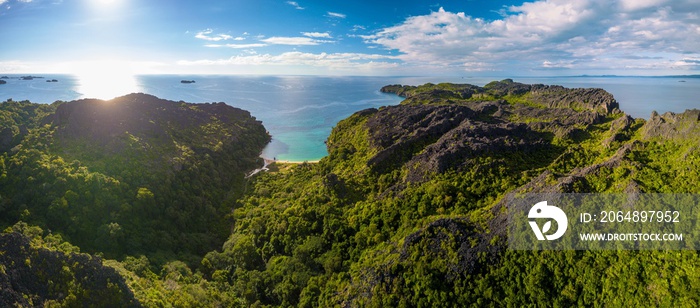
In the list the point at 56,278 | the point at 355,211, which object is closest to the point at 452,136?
the point at 355,211

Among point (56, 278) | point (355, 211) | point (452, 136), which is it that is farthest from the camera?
point (452, 136)

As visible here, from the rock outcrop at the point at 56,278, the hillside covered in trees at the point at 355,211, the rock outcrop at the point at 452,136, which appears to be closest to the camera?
the rock outcrop at the point at 56,278

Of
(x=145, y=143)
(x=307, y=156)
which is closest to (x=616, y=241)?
(x=145, y=143)

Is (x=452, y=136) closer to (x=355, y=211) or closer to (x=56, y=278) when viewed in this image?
(x=355, y=211)

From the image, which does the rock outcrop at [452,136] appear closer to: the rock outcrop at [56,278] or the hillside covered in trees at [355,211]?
the hillside covered in trees at [355,211]

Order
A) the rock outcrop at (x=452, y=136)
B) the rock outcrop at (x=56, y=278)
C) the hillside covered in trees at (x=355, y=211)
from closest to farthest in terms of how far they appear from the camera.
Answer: the rock outcrop at (x=56, y=278) → the hillside covered in trees at (x=355, y=211) → the rock outcrop at (x=452, y=136)

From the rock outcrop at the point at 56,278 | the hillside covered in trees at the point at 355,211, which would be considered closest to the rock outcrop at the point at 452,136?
the hillside covered in trees at the point at 355,211

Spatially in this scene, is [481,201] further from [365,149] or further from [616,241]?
[365,149]

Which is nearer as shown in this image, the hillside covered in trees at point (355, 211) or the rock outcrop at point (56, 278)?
the rock outcrop at point (56, 278)

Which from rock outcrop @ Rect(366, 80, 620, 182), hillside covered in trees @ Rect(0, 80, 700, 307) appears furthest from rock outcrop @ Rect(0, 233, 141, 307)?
rock outcrop @ Rect(366, 80, 620, 182)
